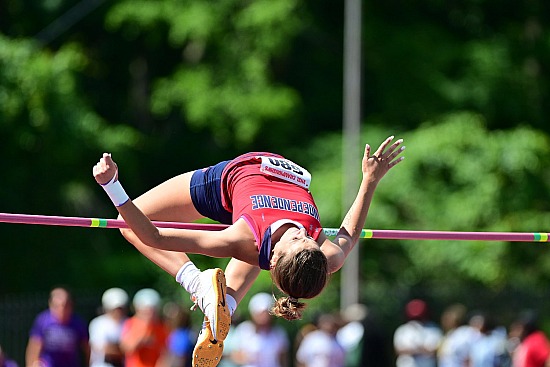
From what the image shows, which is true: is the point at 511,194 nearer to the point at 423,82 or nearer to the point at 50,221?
the point at 423,82

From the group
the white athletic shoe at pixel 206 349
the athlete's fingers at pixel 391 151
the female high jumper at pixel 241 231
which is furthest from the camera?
the athlete's fingers at pixel 391 151

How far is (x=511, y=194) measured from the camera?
2108cm

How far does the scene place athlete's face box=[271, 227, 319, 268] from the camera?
20.4ft

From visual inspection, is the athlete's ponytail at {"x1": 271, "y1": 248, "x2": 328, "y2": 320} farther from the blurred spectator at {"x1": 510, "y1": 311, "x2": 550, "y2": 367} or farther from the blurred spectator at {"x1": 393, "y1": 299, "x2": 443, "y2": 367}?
the blurred spectator at {"x1": 393, "y1": 299, "x2": 443, "y2": 367}

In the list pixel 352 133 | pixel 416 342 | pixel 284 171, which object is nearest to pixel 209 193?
pixel 284 171

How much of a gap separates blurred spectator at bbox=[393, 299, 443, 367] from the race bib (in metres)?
7.40

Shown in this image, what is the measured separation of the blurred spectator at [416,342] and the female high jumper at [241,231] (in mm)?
7385

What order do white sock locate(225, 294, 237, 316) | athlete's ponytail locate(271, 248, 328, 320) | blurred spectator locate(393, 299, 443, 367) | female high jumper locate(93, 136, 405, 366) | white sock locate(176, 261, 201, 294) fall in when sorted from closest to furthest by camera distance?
athlete's ponytail locate(271, 248, 328, 320) → female high jumper locate(93, 136, 405, 366) → white sock locate(225, 294, 237, 316) → white sock locate(176, 261, 201, 294) → blurred spectator locate(393, 299, 443, 367)

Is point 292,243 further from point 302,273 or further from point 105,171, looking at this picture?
point 105,171

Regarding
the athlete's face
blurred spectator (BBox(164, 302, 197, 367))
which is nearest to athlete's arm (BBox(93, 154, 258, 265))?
the athlete's face

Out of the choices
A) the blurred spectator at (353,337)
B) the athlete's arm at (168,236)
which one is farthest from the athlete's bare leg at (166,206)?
the blurred spectator at (353,337)

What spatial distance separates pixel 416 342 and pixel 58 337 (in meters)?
4.37

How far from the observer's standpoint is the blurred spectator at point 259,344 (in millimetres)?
12742

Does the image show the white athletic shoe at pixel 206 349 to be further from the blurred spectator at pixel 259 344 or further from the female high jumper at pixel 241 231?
the blurred spectator at pixel 259 344
